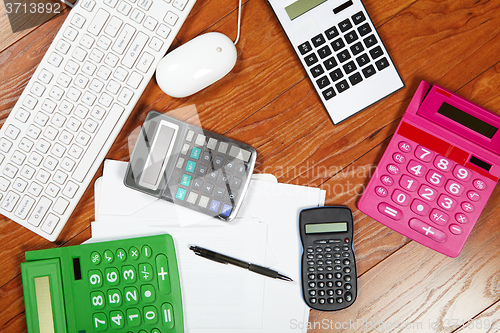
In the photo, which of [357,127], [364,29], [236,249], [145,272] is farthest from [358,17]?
[145,272]

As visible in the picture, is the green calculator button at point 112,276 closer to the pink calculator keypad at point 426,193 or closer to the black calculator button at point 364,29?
the pink calculator keypad at point 426,193

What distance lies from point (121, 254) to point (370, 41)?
0.49m

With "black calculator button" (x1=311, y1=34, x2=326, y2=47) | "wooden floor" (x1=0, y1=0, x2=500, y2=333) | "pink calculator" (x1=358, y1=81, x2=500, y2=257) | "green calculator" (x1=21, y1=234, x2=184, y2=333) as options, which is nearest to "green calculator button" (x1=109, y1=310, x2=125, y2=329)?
"green calculator" (x1=21, y1=234, x2=184, y2=333)

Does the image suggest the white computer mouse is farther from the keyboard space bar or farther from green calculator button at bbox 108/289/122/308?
green calculator button at bbox 108/289/122/308

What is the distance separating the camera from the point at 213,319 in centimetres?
61

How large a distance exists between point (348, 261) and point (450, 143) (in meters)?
0.23

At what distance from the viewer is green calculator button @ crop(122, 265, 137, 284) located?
0.59m

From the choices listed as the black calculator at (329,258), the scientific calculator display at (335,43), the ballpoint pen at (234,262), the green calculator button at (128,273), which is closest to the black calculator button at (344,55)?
the scientific calculator display at (335,43)

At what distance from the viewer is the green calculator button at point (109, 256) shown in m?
0.59

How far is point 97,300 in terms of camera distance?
594mm

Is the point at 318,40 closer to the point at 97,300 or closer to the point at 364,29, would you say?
the point at 364,29

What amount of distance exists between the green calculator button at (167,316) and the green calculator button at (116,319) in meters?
0.06

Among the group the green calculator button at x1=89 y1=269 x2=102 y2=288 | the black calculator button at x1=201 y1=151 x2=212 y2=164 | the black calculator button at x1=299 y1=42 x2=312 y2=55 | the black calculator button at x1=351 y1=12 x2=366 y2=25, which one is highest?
the black calculator button at x1=351 y1=12 x2=366 y2=25

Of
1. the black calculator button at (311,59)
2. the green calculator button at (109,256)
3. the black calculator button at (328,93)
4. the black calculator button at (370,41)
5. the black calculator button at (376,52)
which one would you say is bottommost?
the green calculator button at (109,256)
